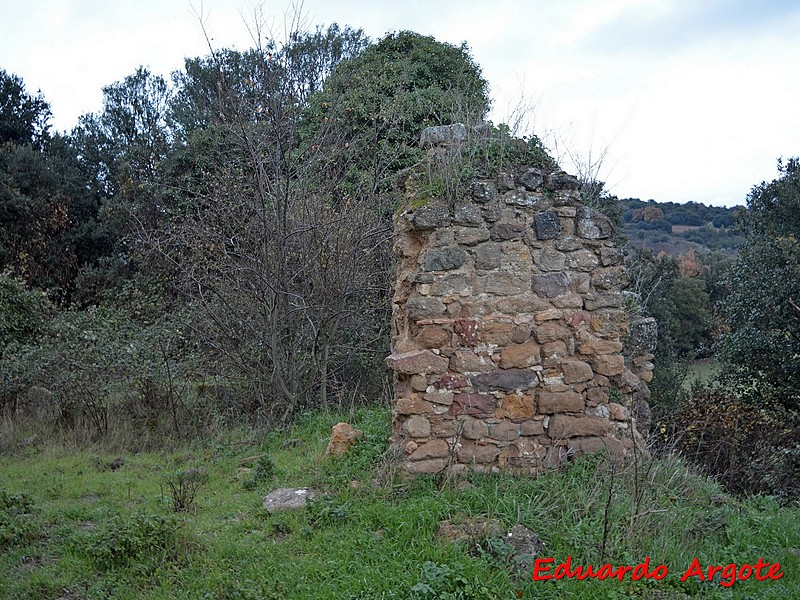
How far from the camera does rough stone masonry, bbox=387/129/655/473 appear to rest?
5004 mm

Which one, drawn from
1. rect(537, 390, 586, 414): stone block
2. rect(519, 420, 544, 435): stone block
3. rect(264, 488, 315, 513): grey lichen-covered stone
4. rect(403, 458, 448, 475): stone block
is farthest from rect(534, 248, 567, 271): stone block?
rect(264, 488, 315, 513): grey lichen-covered stone

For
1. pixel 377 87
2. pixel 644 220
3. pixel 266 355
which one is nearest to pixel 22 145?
pixel 377 87

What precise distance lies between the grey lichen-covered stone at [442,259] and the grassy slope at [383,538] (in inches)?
62.7

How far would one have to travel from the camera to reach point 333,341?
904 centimetres

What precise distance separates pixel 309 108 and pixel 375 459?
28.2 feet

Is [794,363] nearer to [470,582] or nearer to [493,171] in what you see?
[493,171]

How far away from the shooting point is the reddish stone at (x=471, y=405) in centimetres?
500

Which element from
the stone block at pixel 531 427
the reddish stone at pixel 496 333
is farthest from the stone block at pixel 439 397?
the stone block at pixel 531 427

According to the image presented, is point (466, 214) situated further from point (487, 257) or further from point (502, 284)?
point (502, 284)

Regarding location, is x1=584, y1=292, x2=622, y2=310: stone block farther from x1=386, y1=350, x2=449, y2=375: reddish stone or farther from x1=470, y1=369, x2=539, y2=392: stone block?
x1=386, y1=350, x2=449, y2=375: reddish stone

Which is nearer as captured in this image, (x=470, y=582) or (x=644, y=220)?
(x=470, y=582)

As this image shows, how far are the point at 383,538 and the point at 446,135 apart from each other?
339 centimetres

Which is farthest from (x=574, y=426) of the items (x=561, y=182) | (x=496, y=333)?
(x=561, y=182)

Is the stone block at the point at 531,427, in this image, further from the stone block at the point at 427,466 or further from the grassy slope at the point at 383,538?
the stone block at the point at 427,466
